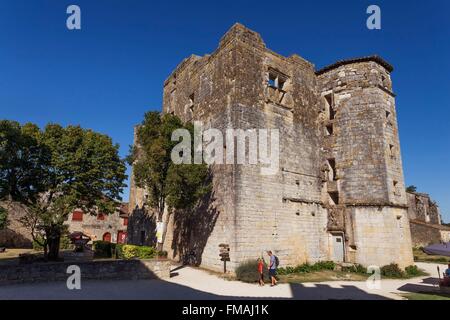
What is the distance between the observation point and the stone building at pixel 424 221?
105 ft

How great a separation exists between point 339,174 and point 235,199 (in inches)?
289

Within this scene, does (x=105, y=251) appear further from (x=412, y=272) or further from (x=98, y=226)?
(x=412, y=272)

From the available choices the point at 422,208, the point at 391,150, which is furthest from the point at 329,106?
the point at 422,208

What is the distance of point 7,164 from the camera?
13.4m

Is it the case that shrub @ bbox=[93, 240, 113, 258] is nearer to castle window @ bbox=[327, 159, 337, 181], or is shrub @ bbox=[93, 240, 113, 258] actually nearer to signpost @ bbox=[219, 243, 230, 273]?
signpost @ bbox=[219, 243, 230, 273]

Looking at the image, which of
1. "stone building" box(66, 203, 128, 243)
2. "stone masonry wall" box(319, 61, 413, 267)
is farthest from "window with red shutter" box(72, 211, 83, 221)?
"stone masonry wall" box(319, 61, 413, 267)

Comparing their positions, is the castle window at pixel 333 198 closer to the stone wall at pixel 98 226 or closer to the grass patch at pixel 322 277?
the grass patch at pixel 322 277

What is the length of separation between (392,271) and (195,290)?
34.2 feet

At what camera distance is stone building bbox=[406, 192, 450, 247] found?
32.0 metres

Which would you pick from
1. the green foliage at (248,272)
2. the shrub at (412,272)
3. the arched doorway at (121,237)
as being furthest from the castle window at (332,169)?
the arched doorway at (121,237)

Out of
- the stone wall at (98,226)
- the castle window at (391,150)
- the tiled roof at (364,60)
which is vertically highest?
the tiled roof at (364,60)

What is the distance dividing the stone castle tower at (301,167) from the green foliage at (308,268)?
0.32 m

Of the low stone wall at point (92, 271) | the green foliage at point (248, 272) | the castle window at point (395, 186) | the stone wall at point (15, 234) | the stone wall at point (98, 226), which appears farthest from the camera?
the stone wall at point (98, 226)
